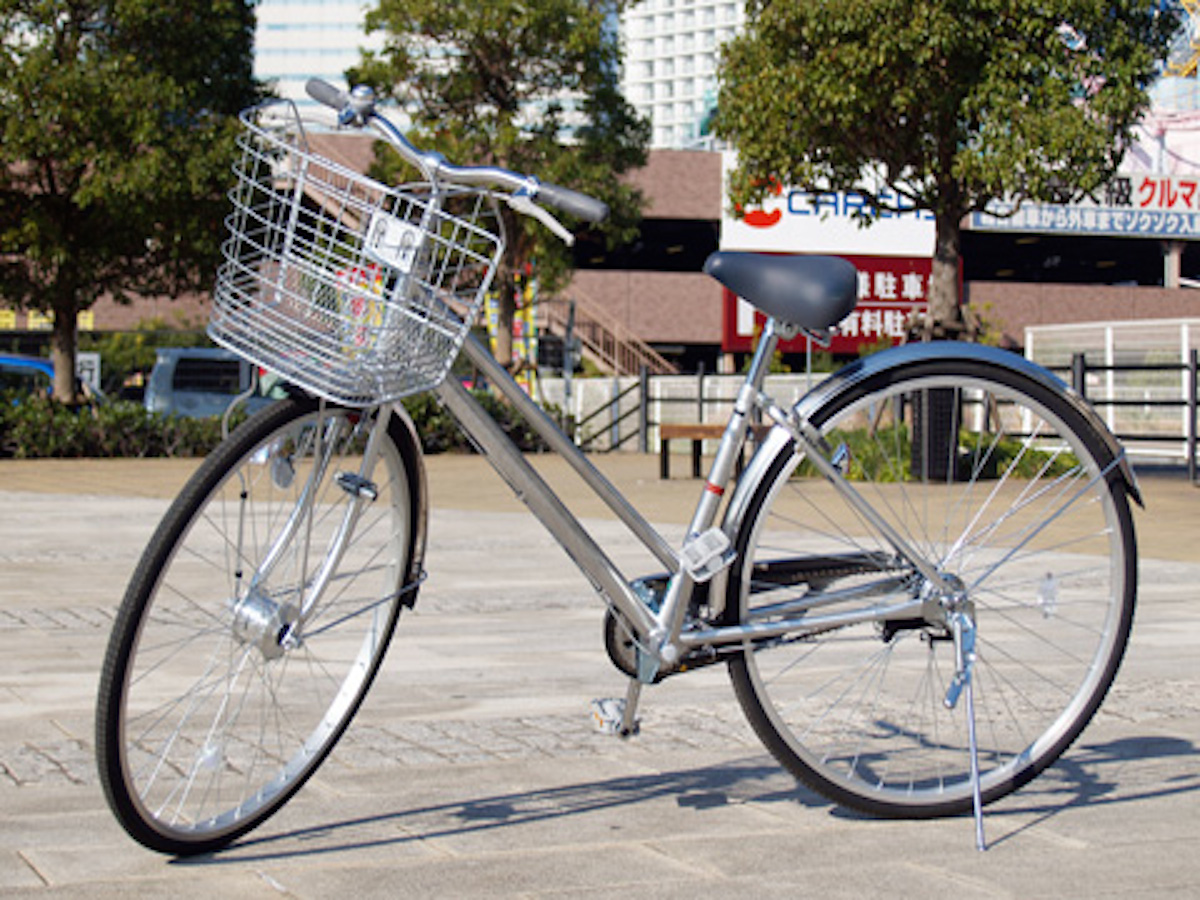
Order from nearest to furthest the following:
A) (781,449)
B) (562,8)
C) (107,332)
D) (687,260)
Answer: (781,449) < (562,8) < (107,332) < (687,260)

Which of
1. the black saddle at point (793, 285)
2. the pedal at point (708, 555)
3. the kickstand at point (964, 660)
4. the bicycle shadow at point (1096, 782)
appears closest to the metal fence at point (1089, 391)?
Result: the bicycle shadow at point (1096, 782)

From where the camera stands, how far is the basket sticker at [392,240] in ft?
10.3

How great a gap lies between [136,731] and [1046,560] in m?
5.05

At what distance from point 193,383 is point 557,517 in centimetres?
2372

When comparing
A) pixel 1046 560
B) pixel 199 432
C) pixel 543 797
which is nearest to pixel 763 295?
pixel 543 797

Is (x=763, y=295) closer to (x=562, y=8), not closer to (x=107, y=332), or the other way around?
(x=562, y=8)

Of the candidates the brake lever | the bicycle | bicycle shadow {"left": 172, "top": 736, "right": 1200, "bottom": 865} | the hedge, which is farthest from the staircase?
the brake lever

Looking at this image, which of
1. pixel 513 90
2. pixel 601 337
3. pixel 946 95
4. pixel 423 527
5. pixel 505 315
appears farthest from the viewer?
pixel 601 337

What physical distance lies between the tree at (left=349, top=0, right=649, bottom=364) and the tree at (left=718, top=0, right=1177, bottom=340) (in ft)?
31.5

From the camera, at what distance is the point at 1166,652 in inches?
241

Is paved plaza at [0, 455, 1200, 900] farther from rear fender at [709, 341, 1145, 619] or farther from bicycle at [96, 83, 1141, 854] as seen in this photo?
rear fender at [709, 341, 1145, 619]

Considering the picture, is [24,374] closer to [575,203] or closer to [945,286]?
[945,286]

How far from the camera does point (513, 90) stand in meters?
29.7

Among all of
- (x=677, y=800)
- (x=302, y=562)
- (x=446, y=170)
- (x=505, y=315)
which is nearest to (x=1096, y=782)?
(x=677, y=800)
